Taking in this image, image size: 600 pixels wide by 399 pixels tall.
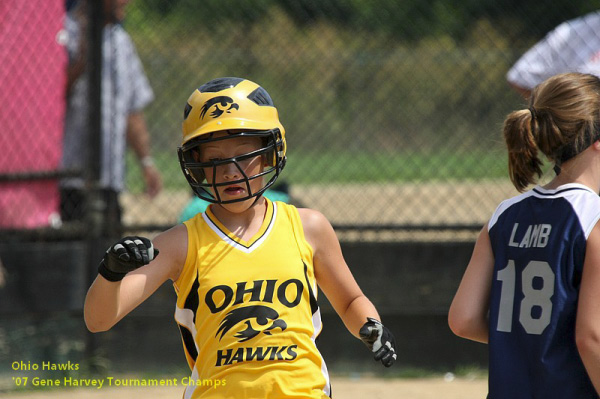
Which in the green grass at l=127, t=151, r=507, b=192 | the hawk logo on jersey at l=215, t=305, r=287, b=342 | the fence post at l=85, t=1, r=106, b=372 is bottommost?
the green grass at l=127, t=151, r=507, b=192

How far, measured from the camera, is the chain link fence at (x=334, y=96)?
5418 mm

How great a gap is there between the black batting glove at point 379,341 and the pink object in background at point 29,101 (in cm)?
335

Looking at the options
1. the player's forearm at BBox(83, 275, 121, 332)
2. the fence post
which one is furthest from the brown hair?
the fence post

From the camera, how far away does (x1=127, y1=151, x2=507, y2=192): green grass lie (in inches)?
291

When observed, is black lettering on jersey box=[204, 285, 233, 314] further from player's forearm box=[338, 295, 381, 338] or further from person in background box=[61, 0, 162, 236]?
person in background box=[61, 0, 162, 236]

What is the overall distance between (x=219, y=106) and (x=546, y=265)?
3.50 feet

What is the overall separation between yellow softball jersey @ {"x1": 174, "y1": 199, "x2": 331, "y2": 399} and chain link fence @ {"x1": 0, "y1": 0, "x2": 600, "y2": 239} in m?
2.37

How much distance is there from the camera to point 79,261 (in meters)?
5.25

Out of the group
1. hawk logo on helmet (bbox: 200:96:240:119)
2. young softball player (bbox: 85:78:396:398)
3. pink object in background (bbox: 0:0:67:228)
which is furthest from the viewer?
pink object in background (bbox: 0:0:67:228)

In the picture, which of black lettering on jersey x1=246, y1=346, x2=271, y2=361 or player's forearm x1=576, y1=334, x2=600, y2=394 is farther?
black lettering on jersey x1=246, y1=346, x2=271, y2=361

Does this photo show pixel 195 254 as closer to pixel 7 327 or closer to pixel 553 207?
pixel 553 207

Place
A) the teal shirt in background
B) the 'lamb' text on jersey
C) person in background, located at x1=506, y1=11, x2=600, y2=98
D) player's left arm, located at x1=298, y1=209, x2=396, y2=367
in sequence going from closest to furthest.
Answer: the 'lamb' text on jersey
player's left arm, located at x1=298, y1=209, x2=396, y2=367
the teal shirt in background
person in background, located at x1=506, y1=11, x2=600, y2=98

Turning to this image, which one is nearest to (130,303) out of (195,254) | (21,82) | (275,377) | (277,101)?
(195,254)

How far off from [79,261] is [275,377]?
305 cm
